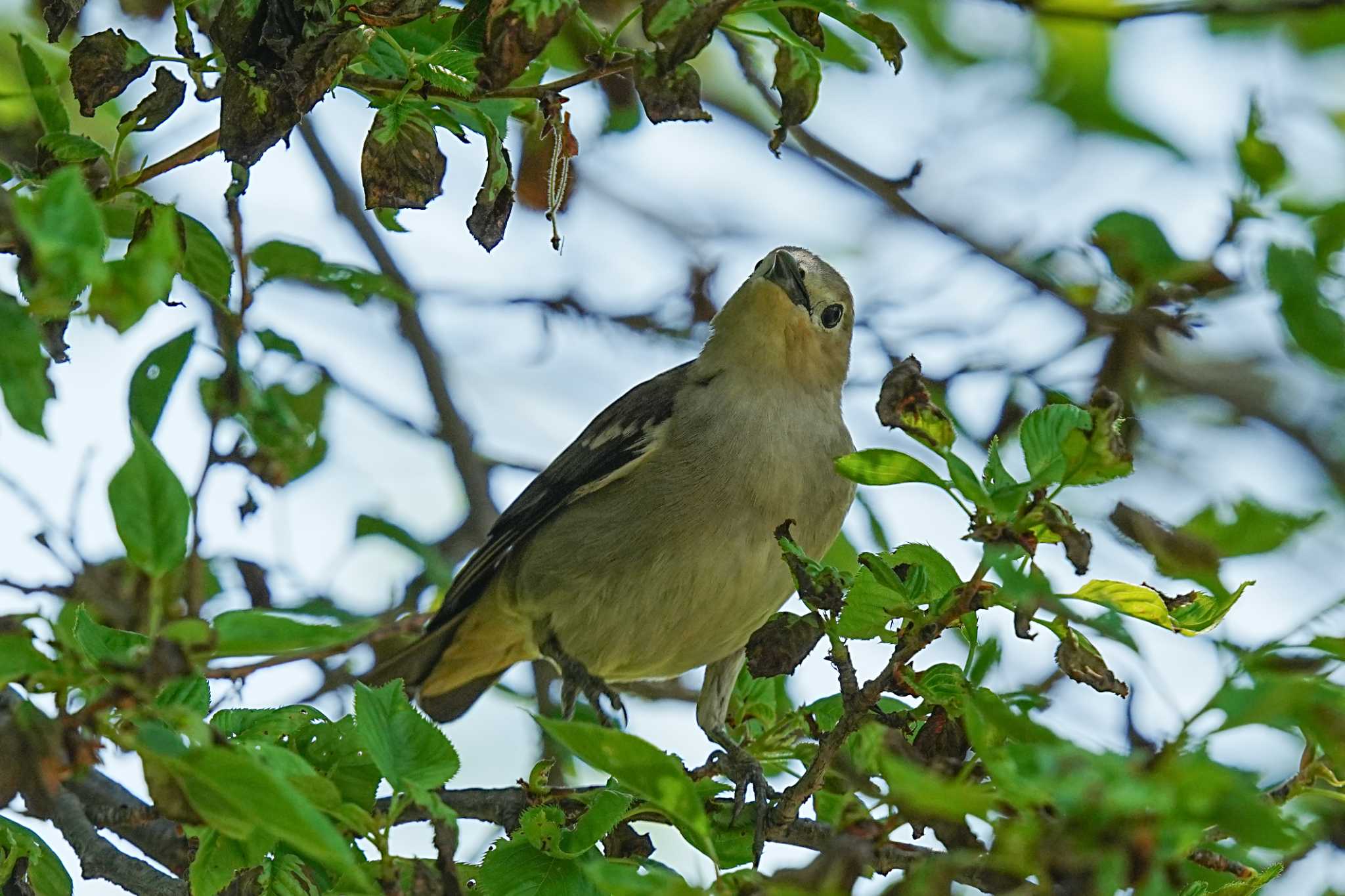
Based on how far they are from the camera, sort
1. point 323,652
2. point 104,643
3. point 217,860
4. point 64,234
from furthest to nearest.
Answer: point 323,652 < point 217,860 < point 104,643 < point 64,234

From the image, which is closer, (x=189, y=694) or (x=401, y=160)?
(x=189, y=694)

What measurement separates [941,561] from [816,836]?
4.46 ft

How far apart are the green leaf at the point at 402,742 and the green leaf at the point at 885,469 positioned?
2.94 ft

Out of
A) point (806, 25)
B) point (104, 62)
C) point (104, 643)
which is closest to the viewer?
point (104, 643)

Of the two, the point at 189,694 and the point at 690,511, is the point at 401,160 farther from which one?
the point at 690,511

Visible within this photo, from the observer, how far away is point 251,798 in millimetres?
2104

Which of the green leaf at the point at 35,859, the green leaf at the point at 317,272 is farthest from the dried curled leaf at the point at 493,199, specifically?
the green leaf at the point at 317,272

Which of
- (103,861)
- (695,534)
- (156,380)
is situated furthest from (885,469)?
(695,534)

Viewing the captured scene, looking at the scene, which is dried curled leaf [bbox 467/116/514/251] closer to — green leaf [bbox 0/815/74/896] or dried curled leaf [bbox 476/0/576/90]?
dried curled leaf [bbox 476/0/576/90]

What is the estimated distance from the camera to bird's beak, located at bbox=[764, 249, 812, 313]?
19.8ft

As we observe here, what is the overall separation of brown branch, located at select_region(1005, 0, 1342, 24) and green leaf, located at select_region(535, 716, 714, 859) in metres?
3.27

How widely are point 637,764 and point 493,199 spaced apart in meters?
1.29

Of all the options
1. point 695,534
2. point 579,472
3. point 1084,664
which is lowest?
point 1084,664

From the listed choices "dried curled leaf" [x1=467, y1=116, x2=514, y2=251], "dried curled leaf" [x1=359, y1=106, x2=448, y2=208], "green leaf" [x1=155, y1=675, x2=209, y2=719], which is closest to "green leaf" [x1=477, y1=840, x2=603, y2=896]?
"green leaf" [x1=155, y1=675, x2=209, y2=719]
